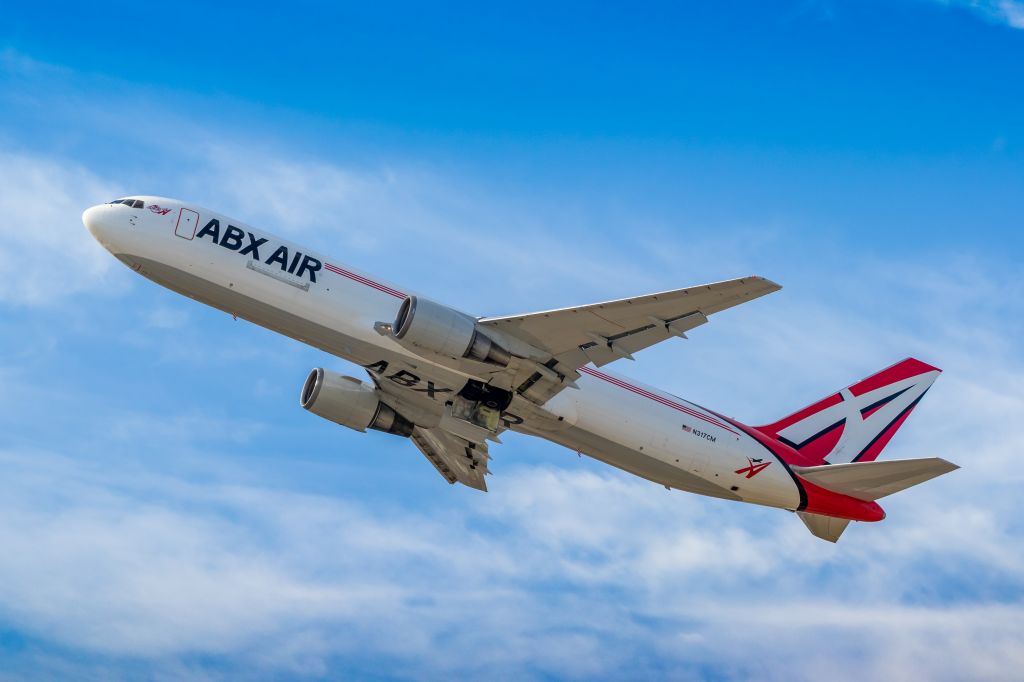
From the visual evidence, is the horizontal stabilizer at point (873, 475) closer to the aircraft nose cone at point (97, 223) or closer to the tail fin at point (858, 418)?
the tail fin at point (858, 418)

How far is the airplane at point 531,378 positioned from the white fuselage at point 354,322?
0.05 m

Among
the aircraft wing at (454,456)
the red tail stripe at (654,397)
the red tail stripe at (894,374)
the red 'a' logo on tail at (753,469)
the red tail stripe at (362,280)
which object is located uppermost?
the red tail stripe at (894,374)

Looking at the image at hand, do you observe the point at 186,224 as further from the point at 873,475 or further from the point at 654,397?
the point at 873,475

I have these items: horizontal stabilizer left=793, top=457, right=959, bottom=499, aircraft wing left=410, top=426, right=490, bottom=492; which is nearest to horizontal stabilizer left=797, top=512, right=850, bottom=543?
horizontal stabilizer left=793, top=457, right=959, bottom=499

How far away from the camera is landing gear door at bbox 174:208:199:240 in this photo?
3647cm

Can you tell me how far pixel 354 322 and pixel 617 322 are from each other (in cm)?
874

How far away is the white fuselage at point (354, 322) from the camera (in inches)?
1436

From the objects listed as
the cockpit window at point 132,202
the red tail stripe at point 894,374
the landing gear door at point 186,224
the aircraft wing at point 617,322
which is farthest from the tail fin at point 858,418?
the cockpit window at point 132,202

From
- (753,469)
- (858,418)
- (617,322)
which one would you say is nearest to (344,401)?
(617,322)

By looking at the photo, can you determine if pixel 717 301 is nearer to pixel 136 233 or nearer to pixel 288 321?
pixel 288 321

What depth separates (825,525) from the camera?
4388 cm

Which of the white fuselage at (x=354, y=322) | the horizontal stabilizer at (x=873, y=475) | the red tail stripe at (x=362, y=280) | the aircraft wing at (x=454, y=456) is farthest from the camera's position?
the aircraft wing at (x=454, y=456)

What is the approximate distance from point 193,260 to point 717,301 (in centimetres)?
1678

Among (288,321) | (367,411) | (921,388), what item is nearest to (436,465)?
(367,411)
